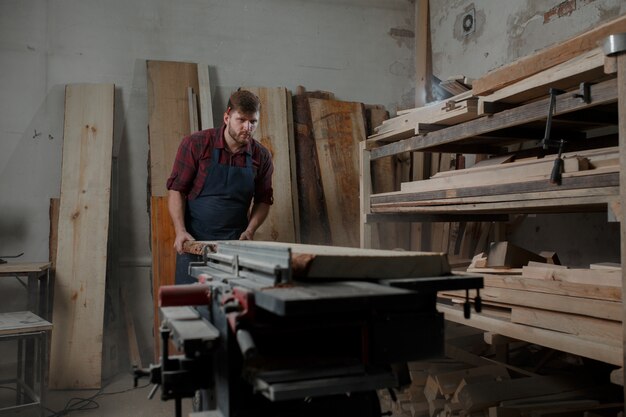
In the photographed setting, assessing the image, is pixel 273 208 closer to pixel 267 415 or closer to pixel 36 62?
pixel 36 62

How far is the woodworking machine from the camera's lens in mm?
1082

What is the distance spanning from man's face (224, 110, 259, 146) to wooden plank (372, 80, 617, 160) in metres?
0.82

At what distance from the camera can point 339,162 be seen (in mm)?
4125

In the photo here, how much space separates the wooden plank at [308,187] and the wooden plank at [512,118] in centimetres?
108

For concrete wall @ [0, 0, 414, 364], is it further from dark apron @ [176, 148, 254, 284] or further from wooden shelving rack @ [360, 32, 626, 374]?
wooden shelving rack @ [360, 32, 626, 374]

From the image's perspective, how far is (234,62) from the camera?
414 cm

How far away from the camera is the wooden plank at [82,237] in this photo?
3365 mm

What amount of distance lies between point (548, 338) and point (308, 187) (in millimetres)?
2323

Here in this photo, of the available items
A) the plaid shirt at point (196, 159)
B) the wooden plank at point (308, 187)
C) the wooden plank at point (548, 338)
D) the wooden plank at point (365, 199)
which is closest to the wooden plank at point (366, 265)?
the wooden plank at point (548, 338)

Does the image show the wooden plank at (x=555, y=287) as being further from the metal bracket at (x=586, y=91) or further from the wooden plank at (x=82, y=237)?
the wooden plank at (x=82, y=237)

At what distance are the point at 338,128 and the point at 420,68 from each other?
96 centimetres

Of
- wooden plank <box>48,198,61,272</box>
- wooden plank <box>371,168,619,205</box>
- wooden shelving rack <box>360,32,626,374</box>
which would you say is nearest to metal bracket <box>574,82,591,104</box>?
wooden shelving rack <box>360,32,626,374</box>

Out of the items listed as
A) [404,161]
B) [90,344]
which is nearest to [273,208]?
[404,161]

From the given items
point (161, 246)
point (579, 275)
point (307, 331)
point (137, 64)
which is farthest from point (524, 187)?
point (137, 64)
